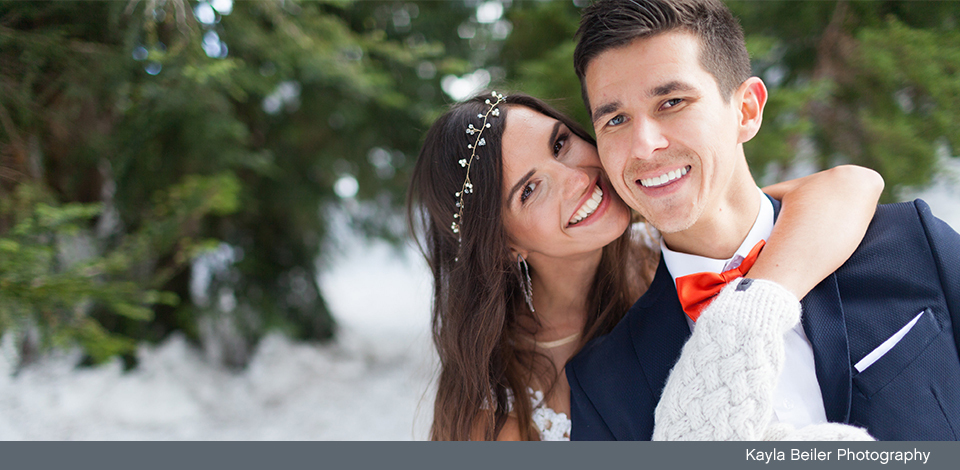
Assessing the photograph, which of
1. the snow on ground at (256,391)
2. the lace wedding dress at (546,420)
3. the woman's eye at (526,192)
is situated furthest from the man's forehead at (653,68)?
the snow on ground at (256,391)

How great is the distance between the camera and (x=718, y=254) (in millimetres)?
1753

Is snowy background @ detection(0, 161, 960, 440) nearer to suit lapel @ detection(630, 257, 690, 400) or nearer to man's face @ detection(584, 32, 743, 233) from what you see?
suit lapel @ detection(630, 257, 690, 400)

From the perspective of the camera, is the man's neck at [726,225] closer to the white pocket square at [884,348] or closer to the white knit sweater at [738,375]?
the white knit sweater at [738,375]

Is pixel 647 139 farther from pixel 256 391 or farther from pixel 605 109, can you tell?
pixel 256 391

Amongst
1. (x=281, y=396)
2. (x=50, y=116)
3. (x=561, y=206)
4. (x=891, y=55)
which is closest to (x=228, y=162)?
(x=50, y=116)

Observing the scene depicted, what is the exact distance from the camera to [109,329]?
3.53 m

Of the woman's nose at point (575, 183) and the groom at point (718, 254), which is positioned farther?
the woman's nose at point (575, 183)

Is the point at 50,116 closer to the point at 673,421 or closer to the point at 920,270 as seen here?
the point at 673,421

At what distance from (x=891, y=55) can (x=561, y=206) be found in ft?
5.46

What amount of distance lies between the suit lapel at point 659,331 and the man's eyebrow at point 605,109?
0.58 meters

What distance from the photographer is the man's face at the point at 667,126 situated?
1.54m

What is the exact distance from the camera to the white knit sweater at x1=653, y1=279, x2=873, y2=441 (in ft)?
4.06

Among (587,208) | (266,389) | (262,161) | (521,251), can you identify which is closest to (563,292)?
(521,251)
